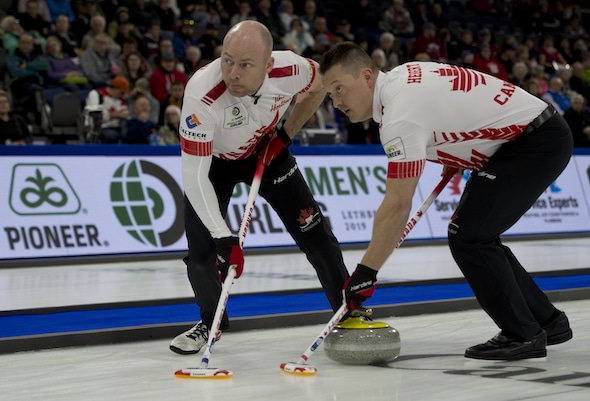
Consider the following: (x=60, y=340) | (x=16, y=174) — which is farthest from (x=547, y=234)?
(x=60, y=340)

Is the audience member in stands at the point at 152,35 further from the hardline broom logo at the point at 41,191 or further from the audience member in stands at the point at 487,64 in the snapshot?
the audience member in stands at the point at 487,64

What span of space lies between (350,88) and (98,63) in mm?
10115

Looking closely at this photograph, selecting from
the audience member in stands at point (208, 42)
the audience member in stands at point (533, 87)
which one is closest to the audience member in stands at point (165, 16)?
the audience member in stands at point (208, 42)

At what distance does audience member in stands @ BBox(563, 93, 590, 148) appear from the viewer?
17406 mm

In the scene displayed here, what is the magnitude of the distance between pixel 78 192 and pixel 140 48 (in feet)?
16.2

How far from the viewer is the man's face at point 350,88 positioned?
4887mm

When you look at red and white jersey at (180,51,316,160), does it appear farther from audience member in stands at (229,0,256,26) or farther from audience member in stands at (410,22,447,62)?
audience member in stands at (410,22,447,62)

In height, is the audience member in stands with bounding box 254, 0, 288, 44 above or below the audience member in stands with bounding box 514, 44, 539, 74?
above

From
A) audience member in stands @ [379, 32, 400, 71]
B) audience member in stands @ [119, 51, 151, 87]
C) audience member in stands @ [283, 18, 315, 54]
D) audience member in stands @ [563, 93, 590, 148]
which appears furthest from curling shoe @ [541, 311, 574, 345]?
audience member in stands @ [379, 32, 400, 71]

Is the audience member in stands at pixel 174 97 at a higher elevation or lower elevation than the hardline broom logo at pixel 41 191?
higher

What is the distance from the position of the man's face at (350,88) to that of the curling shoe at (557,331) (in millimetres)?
1695

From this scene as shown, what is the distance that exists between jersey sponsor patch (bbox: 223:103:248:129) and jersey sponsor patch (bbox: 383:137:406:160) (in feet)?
3.52

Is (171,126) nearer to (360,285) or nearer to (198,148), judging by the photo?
(198,148)

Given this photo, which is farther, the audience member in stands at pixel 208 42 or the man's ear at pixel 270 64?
the audience member in stands at pixel 208 42
